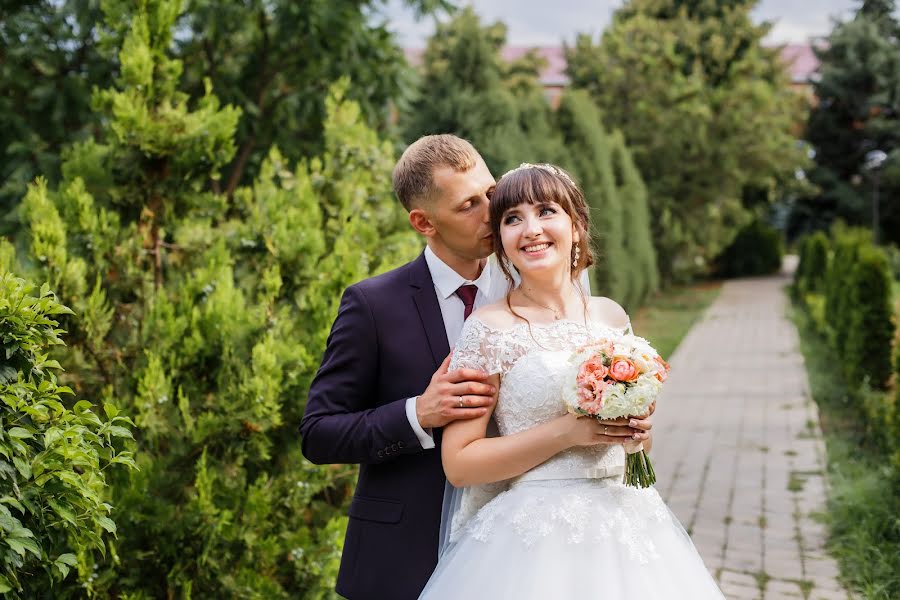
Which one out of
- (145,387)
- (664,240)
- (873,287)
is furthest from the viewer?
(664,240)

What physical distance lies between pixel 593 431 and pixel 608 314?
475mm

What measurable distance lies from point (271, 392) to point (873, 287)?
7.79 metres

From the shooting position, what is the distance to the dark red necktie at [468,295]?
2.60 m

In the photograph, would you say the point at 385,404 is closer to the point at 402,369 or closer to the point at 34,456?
the point at 402,369

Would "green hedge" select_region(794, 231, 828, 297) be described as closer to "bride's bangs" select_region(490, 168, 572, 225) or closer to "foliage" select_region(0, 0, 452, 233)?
"foliage" select_region(0, 0, 452, 233)

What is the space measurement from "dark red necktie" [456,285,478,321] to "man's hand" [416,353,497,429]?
1.20ft

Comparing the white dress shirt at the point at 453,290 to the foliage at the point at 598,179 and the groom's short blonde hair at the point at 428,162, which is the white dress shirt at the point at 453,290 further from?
the foliage at the point at 598,179

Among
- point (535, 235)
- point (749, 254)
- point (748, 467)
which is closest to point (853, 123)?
point (749, 254)

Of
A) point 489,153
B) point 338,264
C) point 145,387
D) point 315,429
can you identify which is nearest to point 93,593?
point 145,387

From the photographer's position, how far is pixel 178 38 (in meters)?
7.69

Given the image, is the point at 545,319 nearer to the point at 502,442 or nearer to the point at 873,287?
the point at 502,442

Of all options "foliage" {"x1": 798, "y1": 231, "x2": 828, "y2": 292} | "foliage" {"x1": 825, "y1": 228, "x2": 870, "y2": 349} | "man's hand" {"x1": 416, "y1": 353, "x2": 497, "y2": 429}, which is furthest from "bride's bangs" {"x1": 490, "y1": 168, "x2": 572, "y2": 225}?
"foliage" {"x1": 798, "y1": 231, "x2": 828, "y2": 292}

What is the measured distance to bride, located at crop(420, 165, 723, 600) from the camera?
87.5 inches

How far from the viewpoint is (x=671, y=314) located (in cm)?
2048
